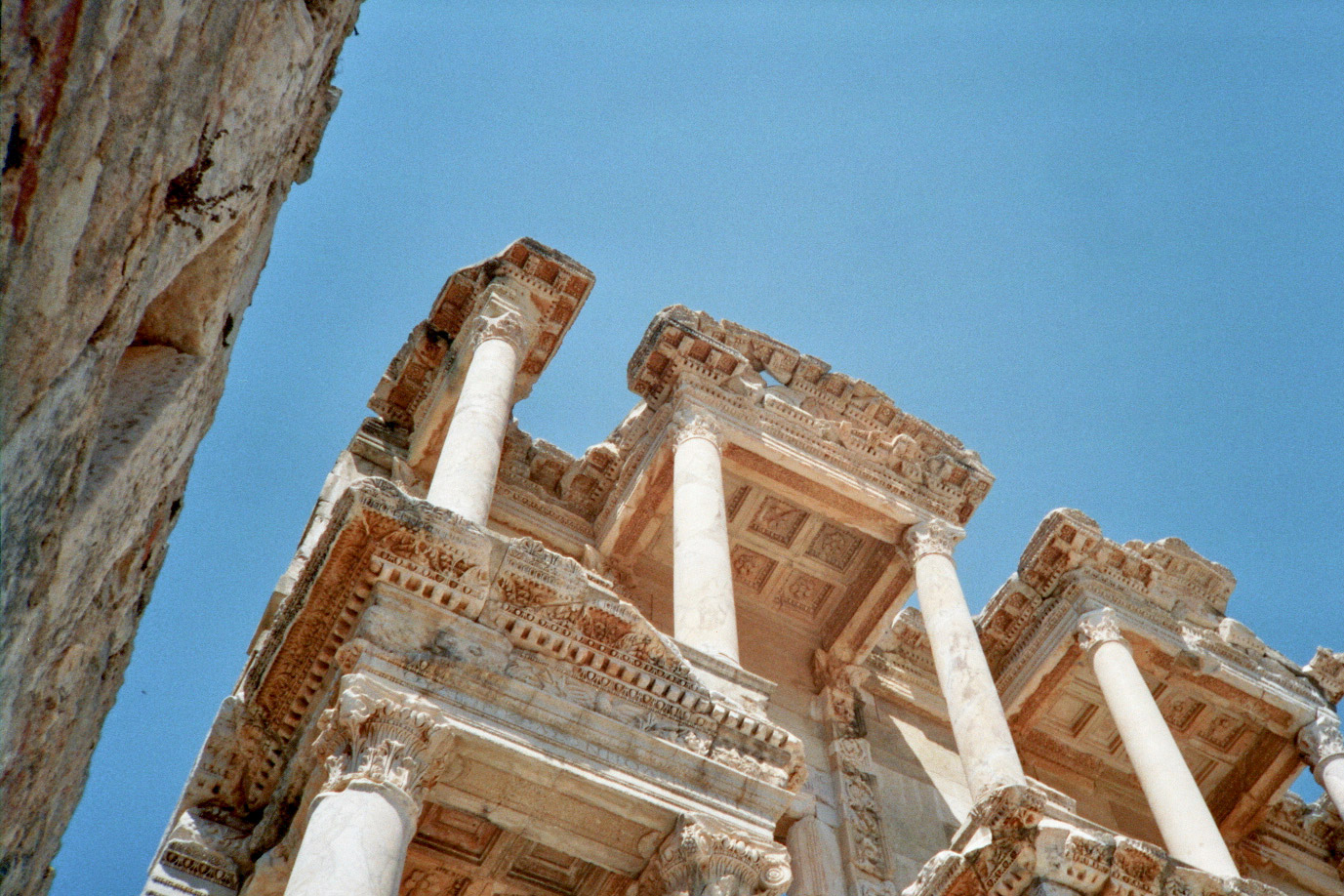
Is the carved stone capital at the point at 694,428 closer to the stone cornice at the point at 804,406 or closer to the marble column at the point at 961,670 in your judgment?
the stone cornice at the point at 804,406

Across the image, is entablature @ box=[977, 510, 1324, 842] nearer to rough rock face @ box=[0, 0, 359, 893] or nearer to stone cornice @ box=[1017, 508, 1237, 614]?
stone cornice @ box=[1017, 508, 1237, 614]

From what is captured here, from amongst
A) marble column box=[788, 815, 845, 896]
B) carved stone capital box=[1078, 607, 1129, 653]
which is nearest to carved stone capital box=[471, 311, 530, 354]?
marble column box=[788, 815, 845, 896]

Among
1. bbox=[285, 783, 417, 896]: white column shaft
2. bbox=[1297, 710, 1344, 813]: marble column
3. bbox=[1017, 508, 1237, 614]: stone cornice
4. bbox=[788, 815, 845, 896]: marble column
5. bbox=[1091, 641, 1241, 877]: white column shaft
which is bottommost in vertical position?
bbox=[788, 815, 845, 896]: marble column

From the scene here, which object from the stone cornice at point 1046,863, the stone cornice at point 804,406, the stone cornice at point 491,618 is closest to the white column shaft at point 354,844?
the stone cornice at point 491,618

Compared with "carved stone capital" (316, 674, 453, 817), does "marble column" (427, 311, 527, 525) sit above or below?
above

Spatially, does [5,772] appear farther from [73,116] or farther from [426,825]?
[426,825]

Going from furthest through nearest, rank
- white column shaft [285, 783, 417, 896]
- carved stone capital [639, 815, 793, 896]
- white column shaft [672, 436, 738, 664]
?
white column shaft [672, 436, 738, 664] < carved stone capital [639, 815, 793, 896] < white column shaft [285, 783, 417, 896]

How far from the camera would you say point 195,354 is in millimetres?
6109

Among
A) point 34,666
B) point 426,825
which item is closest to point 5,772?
point 34,666

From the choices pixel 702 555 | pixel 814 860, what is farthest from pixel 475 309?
pixel 814 860

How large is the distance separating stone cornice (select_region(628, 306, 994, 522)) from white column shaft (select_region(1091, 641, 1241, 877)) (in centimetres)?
306

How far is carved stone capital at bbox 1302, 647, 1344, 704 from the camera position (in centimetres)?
2039

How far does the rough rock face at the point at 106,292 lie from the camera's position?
3396 millimetres

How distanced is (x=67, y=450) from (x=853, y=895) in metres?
12.5
